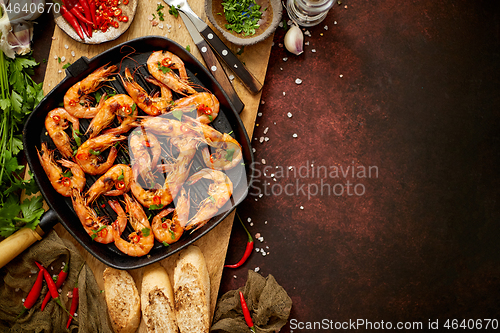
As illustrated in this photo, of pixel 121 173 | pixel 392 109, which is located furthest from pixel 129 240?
pixel 392 109

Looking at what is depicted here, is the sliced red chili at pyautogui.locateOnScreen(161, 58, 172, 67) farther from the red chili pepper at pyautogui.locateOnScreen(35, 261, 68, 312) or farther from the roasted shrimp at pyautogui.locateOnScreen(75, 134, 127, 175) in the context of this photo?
the red chili pepper at pyautogui.locateOnScreen(35, 261, 68, 312)

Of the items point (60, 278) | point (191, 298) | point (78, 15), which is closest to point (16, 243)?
point (60, 278)

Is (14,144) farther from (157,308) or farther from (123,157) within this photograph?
(157,308)

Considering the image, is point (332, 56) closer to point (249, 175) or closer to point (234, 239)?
point (249, 175)

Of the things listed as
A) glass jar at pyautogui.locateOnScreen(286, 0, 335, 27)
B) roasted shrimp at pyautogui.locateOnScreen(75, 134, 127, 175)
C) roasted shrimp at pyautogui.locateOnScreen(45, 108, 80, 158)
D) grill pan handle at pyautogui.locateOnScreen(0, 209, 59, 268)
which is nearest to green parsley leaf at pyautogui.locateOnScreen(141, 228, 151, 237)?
roasted shrimp at pyautogui.locateOnScreen(75, 134, 127, 175)

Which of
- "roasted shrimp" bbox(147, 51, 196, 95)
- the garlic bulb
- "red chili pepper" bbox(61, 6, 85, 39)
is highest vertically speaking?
"red chili pepper" bbox(61, 6, 85, 39)

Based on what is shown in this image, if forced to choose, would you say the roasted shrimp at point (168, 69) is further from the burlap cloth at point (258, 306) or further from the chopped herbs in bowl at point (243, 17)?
the burlap cloth at point (258, 306)
